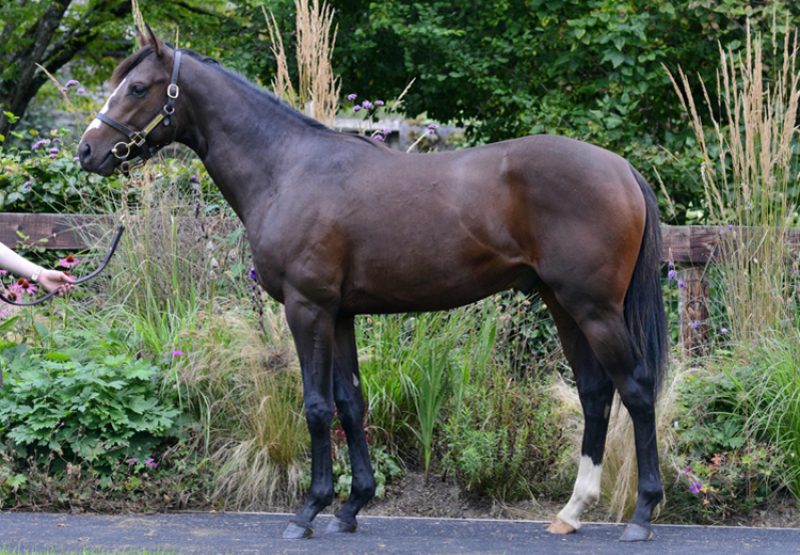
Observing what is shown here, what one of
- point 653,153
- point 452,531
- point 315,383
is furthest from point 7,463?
point 653,153

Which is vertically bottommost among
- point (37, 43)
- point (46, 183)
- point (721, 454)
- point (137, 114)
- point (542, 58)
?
point (721, 454)

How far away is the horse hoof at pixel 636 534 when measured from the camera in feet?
16.1

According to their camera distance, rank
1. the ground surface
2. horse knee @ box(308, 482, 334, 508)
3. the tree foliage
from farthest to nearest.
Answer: the tree foliage
the ground surface
horse knee @ box(308, 482, 334, 508)

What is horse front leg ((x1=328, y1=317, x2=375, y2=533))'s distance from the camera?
17.0ft

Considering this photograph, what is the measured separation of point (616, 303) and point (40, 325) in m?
3.43

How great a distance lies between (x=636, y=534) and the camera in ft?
16.1

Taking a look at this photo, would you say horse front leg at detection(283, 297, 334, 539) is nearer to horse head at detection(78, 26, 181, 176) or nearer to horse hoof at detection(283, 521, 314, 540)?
horse hoof at detection(283, 521, 314, 540)

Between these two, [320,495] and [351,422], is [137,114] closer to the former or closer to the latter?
[351,422]

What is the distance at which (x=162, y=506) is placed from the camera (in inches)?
222

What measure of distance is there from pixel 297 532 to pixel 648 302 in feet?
6.38

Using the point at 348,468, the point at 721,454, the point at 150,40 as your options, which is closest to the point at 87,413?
the point at 348,468

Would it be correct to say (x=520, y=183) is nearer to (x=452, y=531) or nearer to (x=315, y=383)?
(x=315, y=383)

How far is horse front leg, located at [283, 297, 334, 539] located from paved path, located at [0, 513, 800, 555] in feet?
0.41

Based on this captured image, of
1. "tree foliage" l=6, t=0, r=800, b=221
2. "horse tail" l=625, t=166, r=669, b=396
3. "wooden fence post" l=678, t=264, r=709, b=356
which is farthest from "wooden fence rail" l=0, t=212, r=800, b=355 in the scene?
"tree foliage" l=6, t=0, r=800, b=221
